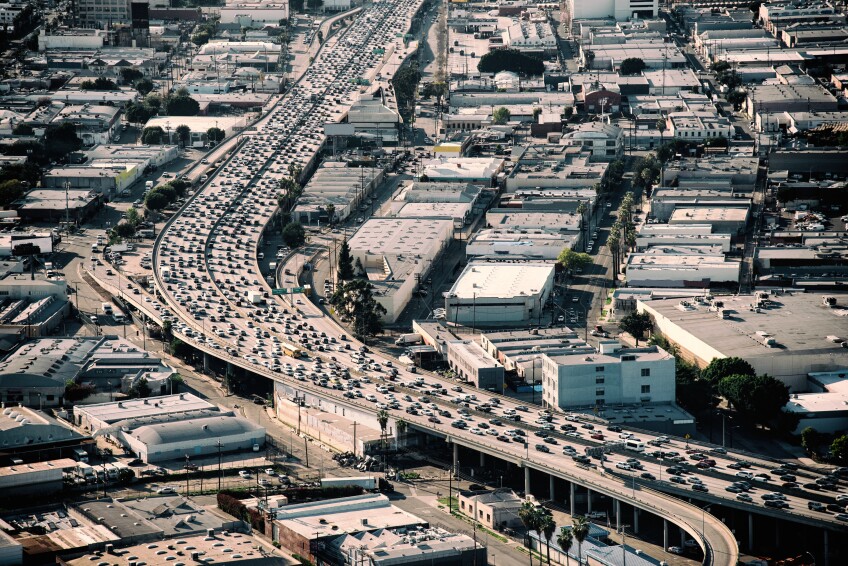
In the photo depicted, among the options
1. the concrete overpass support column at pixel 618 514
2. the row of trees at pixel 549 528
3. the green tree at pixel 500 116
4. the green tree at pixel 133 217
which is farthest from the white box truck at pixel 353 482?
the green tree at pixel 500 116

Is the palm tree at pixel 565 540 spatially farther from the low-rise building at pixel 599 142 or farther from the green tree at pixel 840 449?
the low-rise building at pixel 599 142

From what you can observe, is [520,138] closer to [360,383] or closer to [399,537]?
[360,383]

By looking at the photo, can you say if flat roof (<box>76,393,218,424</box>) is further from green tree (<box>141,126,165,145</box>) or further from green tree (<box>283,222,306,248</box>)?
green tree (<box>141,126,165,145</box>)

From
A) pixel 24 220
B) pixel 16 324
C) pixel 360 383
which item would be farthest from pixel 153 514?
pixel 24 220

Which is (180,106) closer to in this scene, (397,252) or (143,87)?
(143,87)

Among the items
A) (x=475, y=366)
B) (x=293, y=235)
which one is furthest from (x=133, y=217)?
(x=475, y=366)

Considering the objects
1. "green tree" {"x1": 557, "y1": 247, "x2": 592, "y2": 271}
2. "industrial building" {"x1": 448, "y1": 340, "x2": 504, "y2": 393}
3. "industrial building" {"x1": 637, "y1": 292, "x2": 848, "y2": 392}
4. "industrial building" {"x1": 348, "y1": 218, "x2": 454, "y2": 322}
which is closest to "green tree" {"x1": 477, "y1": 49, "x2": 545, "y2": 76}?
"industrial building" {"x1": 348, "y1": 218, "x2": 454, "y2": 322}
